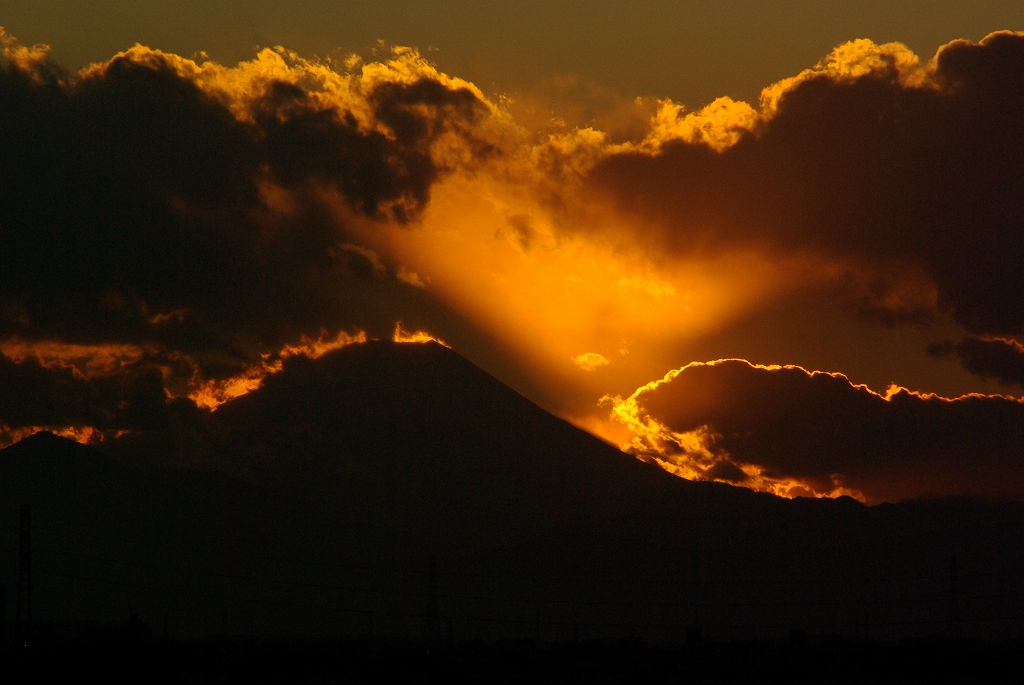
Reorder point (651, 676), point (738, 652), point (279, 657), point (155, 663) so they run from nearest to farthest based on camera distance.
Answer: point (651, 676), point (155, 663), point (279, 657), point (738, 652)

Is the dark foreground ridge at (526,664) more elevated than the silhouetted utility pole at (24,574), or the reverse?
the silhouetted utility pole at (24,574)

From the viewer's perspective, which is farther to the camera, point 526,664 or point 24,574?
point 24,574

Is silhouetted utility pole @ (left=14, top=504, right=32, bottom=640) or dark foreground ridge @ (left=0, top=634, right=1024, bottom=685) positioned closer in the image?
dark foreground ridge @ (left=0, top=634, right=1024, bottom=685)

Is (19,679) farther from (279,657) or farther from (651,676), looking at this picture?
(651,676)

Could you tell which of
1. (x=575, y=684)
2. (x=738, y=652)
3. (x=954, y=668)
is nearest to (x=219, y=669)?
(x=575, y=684)

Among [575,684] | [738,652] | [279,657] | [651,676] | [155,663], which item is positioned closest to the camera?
[575,684]

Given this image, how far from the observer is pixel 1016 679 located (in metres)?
77.2

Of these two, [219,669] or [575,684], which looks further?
[219,669]

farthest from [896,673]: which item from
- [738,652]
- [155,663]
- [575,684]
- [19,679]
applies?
[19,679]

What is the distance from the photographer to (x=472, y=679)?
74.8 m

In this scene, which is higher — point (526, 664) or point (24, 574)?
point (24, 574)

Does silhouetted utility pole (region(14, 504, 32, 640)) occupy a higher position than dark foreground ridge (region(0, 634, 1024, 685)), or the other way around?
silhouetted utility pole (region(14, 504, 32, 640))

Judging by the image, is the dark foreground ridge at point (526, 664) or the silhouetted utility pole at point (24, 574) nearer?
the dark foreground ridge at point (526, 664)

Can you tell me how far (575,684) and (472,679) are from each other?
6741mm
